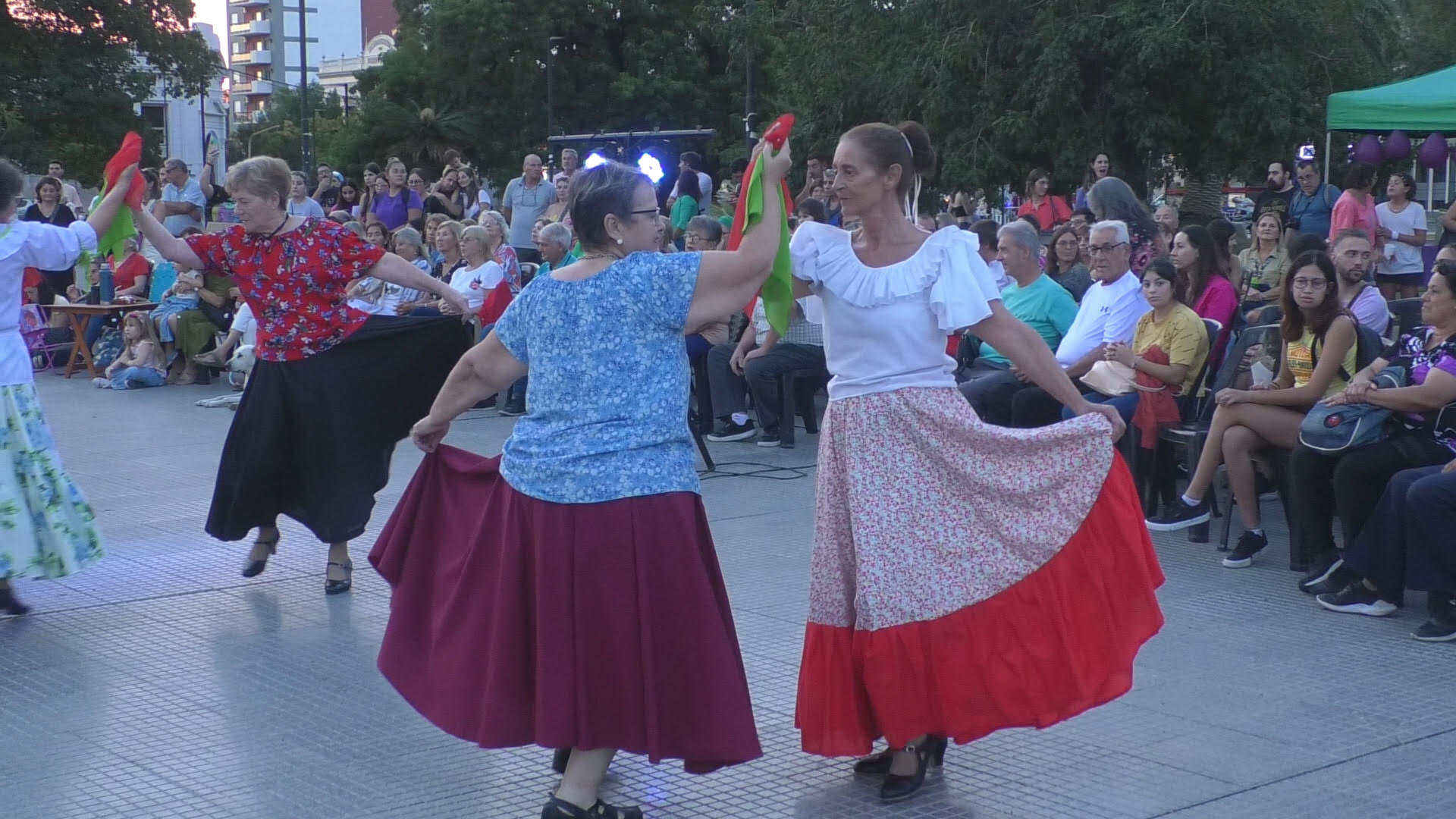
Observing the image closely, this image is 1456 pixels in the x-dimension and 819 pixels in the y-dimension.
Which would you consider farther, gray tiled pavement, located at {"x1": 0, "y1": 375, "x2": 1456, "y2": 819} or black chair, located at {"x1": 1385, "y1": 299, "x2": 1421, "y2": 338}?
black chair, located at {"x1": 1385, "y1": 299, "x2": 1421, "y2": 338}

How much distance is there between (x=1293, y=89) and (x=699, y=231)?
14.4 meters

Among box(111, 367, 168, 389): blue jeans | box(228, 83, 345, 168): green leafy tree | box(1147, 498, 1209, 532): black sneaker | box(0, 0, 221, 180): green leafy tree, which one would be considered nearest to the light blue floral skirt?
box(1147, 498, 1209, 532): black sneaker

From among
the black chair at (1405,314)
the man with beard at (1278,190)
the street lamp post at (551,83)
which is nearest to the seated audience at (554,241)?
the black chair at (1405,314)

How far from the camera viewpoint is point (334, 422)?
20.8 ft

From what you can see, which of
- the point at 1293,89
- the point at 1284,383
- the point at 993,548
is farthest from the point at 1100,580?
the point at 1293,89

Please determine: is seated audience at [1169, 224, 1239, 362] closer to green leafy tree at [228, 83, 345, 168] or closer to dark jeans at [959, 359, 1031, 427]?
dark jeans at [959, 359, 1031, 427]

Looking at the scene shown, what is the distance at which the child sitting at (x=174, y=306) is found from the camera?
49.5 ft

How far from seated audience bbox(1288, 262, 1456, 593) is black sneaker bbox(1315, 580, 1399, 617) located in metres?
0.09

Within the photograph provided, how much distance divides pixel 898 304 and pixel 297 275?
3.02m

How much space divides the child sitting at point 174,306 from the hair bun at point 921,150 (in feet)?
38.5

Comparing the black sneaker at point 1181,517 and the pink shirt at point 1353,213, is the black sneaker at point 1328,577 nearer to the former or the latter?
the black sneaker at point 1181,517

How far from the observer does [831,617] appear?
419 cm

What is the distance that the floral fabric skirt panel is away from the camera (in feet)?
13.3

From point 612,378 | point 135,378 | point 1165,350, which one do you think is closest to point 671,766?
point 612,378
